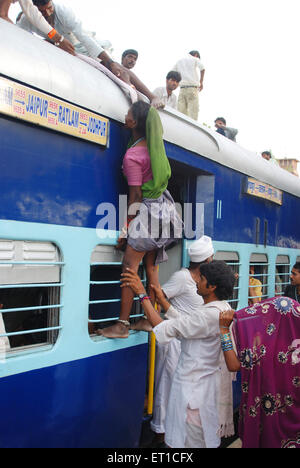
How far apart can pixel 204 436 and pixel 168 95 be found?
167 inches

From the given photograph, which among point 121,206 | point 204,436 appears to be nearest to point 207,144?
point 121,206

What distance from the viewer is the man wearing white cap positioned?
3.41m

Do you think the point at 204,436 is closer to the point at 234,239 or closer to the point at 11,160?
the point at 11,160

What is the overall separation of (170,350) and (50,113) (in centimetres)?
208

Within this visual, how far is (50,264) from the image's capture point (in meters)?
2.46

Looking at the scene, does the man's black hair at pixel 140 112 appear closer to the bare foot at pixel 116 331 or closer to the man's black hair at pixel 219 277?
the man's black hair at pixel 219 277

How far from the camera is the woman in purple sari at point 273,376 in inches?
109

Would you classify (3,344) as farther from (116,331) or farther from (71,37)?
(71,37)

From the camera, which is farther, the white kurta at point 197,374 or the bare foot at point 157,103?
the bare foot at point 157,103

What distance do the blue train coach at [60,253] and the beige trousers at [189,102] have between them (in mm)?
3008

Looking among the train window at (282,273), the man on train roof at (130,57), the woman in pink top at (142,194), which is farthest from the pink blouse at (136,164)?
the train window at (282,273)

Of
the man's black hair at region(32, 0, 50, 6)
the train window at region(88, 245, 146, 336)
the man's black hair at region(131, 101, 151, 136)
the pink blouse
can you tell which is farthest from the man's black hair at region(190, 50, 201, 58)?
the train window at region(88, 245, 146, 336)

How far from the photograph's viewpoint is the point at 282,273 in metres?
5.81

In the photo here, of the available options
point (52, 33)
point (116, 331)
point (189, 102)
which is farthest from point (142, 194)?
point (189, 102)
